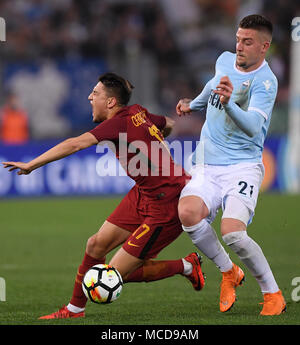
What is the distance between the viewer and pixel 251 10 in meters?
18.3

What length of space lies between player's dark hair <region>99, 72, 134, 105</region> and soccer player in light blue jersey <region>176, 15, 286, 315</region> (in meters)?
0.75

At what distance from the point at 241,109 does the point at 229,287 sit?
4.90 feet

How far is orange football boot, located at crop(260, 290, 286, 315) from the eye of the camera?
6.13 m

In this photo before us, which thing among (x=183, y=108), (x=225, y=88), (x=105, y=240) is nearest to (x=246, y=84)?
(x=225, y=88)

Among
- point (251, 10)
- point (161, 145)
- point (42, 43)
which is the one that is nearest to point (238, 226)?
point (161, 145)

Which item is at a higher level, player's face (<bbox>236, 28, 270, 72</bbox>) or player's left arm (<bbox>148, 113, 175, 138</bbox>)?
player's face (<bbox>236, 28, 270, 72</bbox>)

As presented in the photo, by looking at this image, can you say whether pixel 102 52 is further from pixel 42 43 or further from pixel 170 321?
pixel 170 321

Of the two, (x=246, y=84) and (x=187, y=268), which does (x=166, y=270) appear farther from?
(x=246, y=84)

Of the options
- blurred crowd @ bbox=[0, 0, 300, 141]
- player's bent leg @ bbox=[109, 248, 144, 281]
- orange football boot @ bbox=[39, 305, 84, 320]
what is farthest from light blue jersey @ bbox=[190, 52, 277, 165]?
blurred crowd @ bbox=[0, 0, 300, 141]

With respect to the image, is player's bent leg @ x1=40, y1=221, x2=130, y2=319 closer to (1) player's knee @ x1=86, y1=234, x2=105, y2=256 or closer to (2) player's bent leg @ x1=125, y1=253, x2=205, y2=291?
(1) player's knee @ x1=86, y1=234, x2=105, y2=256

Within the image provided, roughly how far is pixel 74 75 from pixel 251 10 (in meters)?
4.81

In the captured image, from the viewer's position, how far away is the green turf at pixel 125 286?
20.3 feet

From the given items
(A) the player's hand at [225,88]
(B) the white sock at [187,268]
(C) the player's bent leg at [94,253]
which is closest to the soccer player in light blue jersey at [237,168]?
(A) the player's hand at [225,88]

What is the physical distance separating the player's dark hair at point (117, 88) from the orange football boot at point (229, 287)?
170 cm
